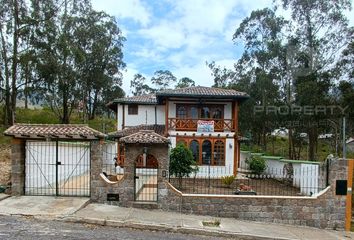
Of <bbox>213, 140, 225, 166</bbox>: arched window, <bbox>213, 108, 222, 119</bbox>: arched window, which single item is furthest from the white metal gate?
<bbox>213, 108, 222, 119</bbox>: arched window

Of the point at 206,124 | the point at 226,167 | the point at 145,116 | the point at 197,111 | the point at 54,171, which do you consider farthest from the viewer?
the point at 145,116

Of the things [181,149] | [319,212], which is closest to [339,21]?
[181,149]

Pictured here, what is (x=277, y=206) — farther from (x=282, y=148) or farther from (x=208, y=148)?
(x=282, y=148)

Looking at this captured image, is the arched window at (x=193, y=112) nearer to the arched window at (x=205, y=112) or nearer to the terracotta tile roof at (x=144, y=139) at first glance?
the arched window at (x=205, y=112)

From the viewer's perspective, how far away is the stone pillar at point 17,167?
12859 mm

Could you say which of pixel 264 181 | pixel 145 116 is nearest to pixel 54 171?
pixel 264 181

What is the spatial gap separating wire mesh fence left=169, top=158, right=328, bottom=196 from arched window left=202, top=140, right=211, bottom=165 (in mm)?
462

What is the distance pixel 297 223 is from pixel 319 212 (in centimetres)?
90

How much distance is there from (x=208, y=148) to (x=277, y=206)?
12.4 meters

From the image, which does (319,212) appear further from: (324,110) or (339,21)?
(339,21)

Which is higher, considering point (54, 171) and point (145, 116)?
point (145, 116)

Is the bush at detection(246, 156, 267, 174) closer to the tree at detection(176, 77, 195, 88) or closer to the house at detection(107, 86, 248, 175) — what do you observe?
the house at detection(107, 86, 248, 175)

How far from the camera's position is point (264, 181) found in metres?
22.6

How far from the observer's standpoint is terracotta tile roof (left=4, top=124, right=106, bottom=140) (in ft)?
41.2
